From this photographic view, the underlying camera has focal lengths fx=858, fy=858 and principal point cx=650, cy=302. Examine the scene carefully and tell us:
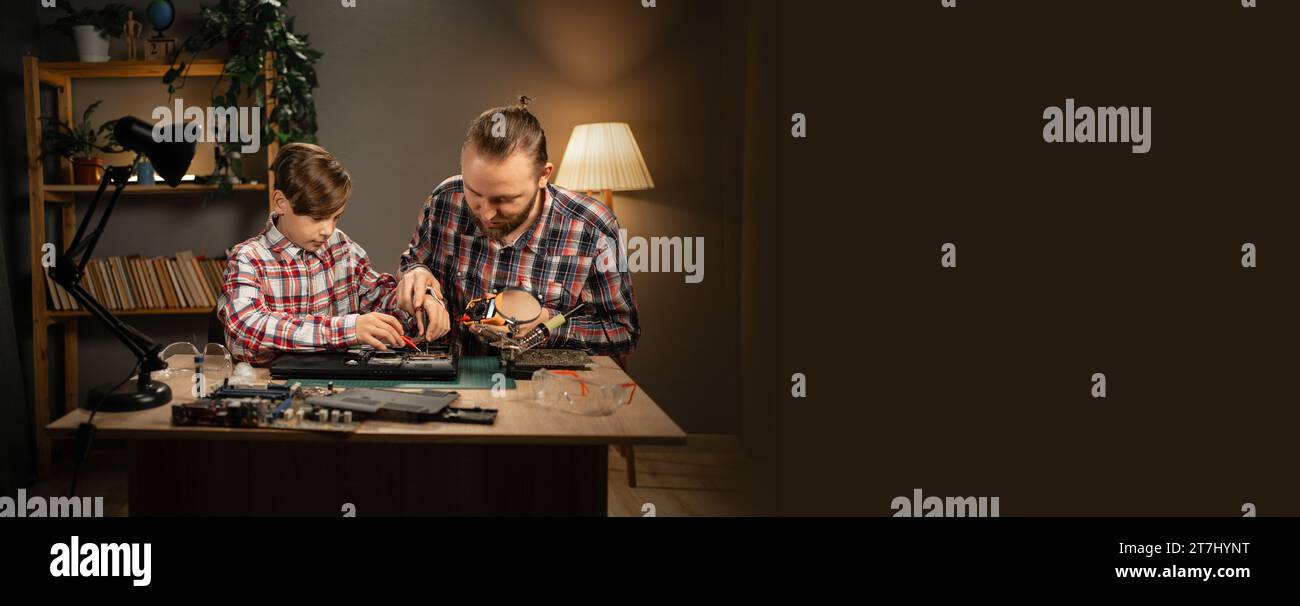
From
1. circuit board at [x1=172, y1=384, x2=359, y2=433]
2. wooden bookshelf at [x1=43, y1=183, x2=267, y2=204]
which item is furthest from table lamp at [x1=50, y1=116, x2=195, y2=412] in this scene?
wooden bookshelf at [x1=43, y1=183, x2=267, y2=204]

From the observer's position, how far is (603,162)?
3.81 meters

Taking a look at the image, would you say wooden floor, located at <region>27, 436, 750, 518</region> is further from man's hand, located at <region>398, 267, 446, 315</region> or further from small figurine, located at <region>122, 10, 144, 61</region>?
small figurine, located at <region>122, 10, 144, 61</region>

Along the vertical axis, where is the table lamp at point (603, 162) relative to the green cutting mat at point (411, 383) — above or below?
above

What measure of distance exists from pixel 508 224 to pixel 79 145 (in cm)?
261

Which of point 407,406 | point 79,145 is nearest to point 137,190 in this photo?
point 79,145

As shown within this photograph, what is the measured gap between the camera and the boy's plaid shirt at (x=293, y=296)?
207 cm

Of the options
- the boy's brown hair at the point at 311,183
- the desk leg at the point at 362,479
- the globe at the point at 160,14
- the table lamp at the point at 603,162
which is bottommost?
the desk leg at the point at 362,479

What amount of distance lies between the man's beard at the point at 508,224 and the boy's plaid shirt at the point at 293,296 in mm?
319

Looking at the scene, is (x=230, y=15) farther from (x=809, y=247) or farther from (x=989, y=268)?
(x=989, y=268)

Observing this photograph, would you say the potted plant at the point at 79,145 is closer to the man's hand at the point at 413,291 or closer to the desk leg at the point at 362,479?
the man's hand at the point at 413,291

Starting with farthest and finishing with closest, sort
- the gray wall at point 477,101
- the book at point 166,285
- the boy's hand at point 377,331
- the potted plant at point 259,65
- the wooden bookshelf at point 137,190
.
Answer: the gray wall at point 477,101, the book at point 166,285, the wooden bookshelf at point 137,190, the potted plant at point 259,65, the boy's hand at point 377,331

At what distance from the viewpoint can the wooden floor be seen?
3543 millimetres

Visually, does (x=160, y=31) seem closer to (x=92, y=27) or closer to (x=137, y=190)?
(x=92, y=27)

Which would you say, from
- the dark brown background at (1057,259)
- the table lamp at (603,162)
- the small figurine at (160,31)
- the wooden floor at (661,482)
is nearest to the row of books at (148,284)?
the wooden floor at (661,482)
